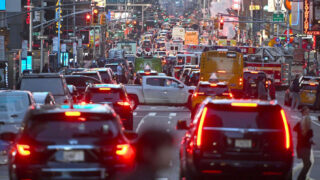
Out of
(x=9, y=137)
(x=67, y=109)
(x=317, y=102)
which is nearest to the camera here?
(x=67, y=109)

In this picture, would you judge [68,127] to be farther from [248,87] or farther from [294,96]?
[248,87]

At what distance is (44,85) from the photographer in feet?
93.9

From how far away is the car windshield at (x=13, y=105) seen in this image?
2088 cm

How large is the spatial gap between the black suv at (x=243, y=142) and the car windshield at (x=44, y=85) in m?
16.0

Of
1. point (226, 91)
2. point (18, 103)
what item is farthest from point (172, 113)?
point (18, 103)

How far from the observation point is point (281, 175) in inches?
502

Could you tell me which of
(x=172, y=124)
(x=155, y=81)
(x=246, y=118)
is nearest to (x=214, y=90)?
(x=172, y=124)

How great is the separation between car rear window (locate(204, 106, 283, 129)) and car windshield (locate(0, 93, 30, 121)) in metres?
9.03

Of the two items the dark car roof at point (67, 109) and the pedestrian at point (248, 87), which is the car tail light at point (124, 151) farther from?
the pedestrian at point (248, 87)

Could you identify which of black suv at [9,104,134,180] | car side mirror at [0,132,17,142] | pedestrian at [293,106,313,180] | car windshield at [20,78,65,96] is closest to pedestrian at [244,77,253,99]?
car windshield at [20,78,65,96]

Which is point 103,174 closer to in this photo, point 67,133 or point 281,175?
point 67,133

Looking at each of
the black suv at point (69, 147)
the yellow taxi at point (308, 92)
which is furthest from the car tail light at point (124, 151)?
the yellow taxi at point (308, 92)

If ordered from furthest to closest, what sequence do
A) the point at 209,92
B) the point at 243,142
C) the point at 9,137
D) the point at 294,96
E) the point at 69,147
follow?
1. the point at 294,96
2. the point at 209,92
3. the point at 9,137
4. the point at 243,142
5. the point at 69,147

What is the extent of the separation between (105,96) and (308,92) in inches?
726
